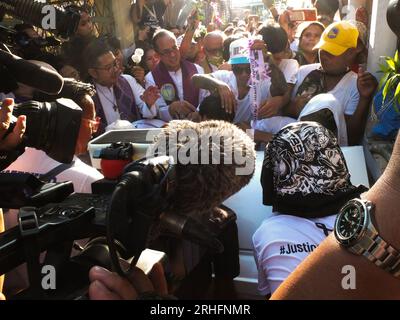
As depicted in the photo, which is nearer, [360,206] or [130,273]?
[360,206]

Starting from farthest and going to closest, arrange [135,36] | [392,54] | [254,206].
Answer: [135,36] → [392,54] → [254,206]

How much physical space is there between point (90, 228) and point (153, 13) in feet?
16.1

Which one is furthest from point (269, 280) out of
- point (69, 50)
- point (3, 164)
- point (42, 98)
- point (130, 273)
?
point (69, 50)

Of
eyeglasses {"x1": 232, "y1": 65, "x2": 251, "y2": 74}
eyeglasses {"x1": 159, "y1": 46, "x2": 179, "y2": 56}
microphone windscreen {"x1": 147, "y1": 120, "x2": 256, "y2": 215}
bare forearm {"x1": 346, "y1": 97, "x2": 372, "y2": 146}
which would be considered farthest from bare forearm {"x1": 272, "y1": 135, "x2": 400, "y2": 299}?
eyeglasses {"x1": 159, "y1": 46, "x2": 179, "y2": 56}

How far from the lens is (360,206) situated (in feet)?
2.10

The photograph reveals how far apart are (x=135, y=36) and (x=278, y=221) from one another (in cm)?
419

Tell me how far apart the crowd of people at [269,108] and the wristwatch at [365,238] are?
15 mm

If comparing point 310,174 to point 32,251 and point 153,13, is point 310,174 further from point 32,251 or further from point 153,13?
point 153,13

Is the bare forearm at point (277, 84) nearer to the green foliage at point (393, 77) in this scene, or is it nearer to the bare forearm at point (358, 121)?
the bare forearm at point (358, 121)

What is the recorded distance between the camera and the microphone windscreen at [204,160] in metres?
0.96

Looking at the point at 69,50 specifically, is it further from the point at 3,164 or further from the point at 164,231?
the point at 164,231

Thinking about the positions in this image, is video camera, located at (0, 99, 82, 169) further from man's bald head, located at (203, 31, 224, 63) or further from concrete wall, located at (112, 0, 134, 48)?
concrete wall, located at (112, 0, 134, 48)

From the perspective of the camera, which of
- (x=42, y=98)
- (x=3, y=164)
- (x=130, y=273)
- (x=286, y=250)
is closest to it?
(x=130, y=273)

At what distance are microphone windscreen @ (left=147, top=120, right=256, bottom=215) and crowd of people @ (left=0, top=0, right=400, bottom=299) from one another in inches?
9.0
